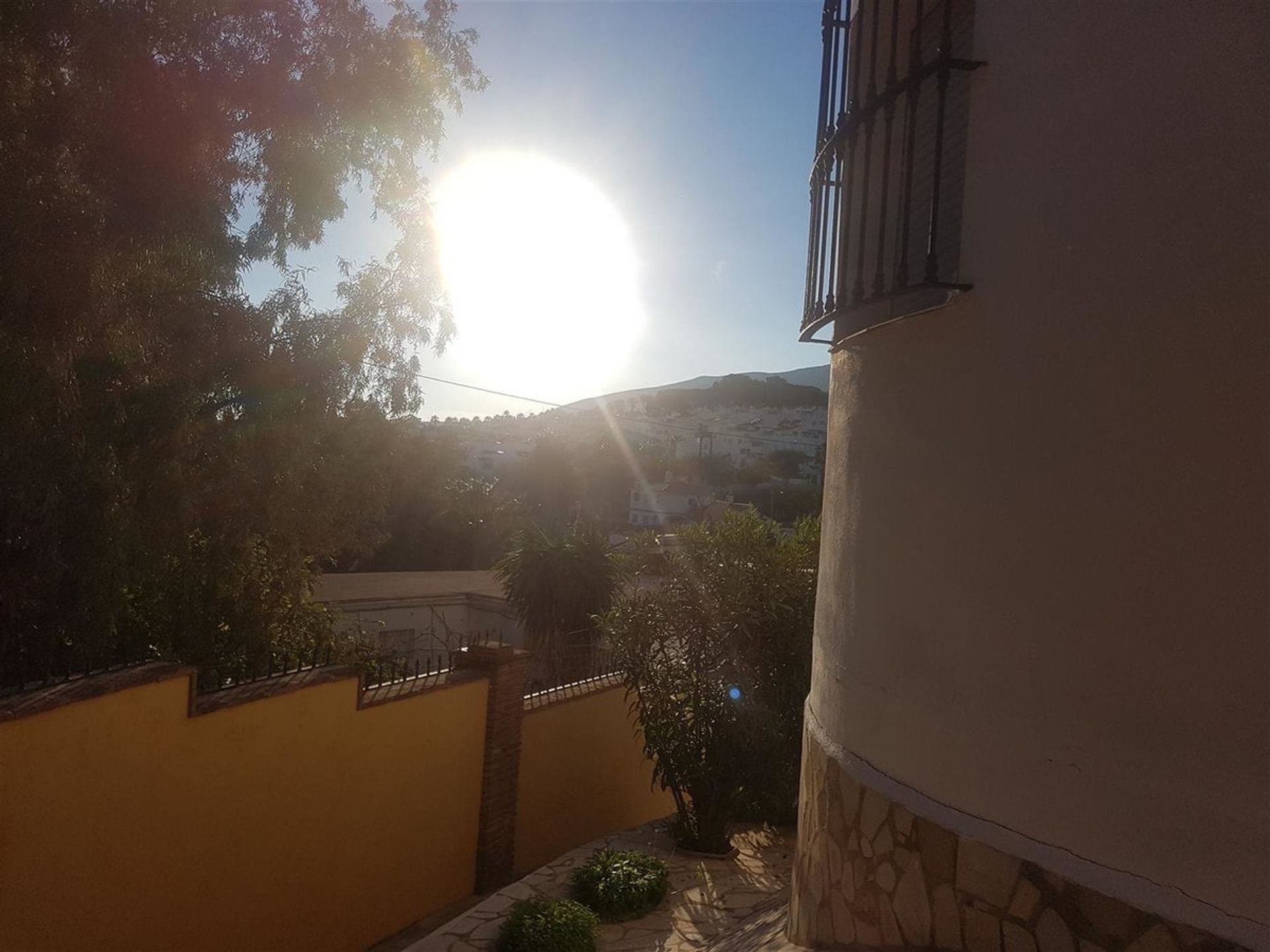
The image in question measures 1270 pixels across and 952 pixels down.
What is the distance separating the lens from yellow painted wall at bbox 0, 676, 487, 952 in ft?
15.8

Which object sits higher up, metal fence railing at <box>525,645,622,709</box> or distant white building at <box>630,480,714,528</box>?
distant white building at <box>630,480,714,528</box>

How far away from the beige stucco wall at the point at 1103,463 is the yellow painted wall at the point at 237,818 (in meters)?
4.06

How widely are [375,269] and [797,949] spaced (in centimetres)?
702

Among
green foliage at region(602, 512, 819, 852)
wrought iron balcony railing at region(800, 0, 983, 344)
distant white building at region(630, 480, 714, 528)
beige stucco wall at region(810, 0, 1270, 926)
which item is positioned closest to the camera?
beige stucco wall at region(810, 0, 1270, 926)

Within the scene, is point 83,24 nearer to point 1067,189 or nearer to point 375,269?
point 375,269

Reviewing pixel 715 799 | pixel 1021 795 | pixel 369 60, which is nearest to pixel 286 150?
pixel 369 60

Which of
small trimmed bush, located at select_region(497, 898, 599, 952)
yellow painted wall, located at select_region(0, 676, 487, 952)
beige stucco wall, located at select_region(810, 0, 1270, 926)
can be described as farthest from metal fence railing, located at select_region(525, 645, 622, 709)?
beige stucco wall, located at select_region(810, 0, 1270, 926)

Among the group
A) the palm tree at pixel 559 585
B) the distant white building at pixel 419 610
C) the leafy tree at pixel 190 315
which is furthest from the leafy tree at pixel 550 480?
the leafy tree at pixel 190 315

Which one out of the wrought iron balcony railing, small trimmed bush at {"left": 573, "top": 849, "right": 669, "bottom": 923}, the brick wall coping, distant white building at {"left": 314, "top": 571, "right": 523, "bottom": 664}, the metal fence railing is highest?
the wrought iron balcony railing

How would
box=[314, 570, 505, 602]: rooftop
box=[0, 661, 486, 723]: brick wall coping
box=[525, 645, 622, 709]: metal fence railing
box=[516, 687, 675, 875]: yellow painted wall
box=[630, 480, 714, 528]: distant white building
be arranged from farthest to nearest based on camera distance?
1. box=[630, 480, 714, 528]: distant white building
2. box=[314, 570, 505, 602]: rooftop
3. box=[525, 645, 622, 709]: metal fence railing
4. box=[516, 687, 675, 875]: yellow painted wall
5. box=[0, 661, 486, 723]: brick wall coping

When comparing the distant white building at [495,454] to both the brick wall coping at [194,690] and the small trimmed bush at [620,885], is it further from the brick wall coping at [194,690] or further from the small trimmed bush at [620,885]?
the small trimmed bush at [620,885]

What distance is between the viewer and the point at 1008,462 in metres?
2.79

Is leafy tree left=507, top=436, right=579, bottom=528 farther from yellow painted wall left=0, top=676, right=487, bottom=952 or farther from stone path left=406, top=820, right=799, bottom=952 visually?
yellow painted wall left=0, top=676, right=487, bottom=952

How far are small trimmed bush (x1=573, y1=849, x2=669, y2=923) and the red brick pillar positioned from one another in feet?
3.83
